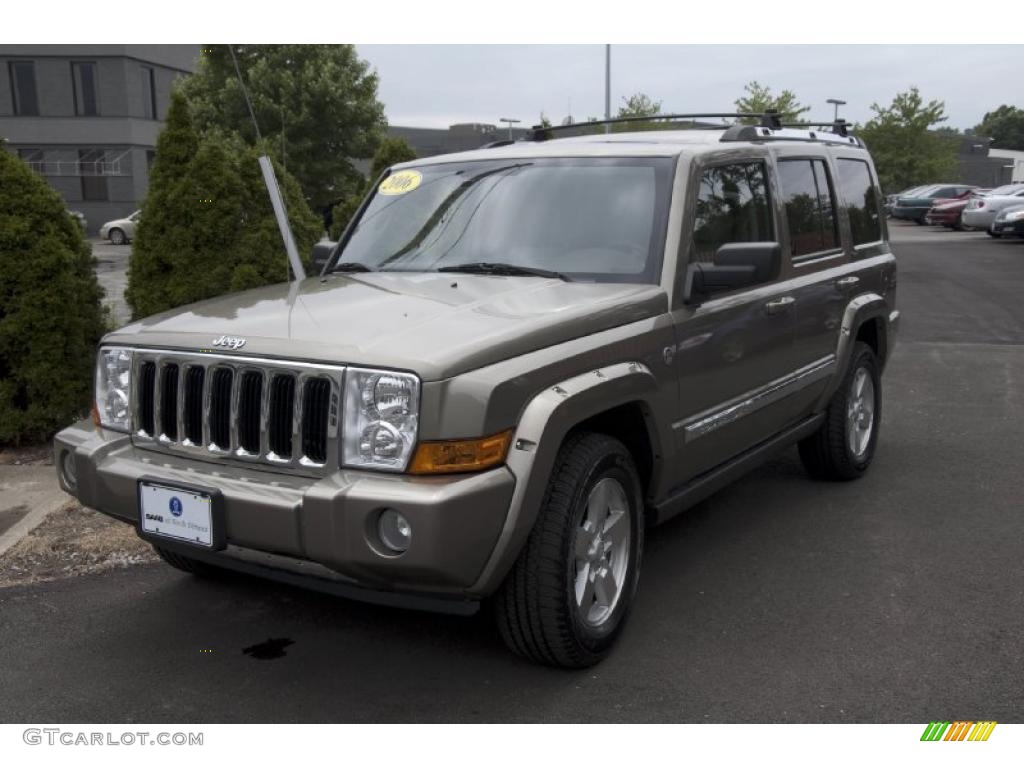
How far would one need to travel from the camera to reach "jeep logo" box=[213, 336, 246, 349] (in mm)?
3400

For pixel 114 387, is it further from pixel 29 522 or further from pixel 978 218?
pixel 978 218

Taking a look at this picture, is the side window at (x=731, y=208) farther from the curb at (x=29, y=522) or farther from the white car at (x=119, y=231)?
the white car at (x=119, y=231)

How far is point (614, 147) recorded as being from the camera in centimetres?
458

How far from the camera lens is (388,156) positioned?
11.0 meters

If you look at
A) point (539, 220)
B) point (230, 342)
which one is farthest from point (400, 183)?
point (230, 342)

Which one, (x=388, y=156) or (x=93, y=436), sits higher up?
(x=388, y=156)

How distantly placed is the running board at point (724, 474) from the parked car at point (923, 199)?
114ft

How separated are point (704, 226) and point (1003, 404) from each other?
16.2 ft

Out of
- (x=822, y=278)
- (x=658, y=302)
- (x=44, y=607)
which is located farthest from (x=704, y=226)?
(x=44, y=607)

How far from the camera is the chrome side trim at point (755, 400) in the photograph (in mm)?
4185

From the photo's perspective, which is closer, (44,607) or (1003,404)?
(44,607)

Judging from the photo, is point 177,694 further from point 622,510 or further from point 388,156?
point 388,156
